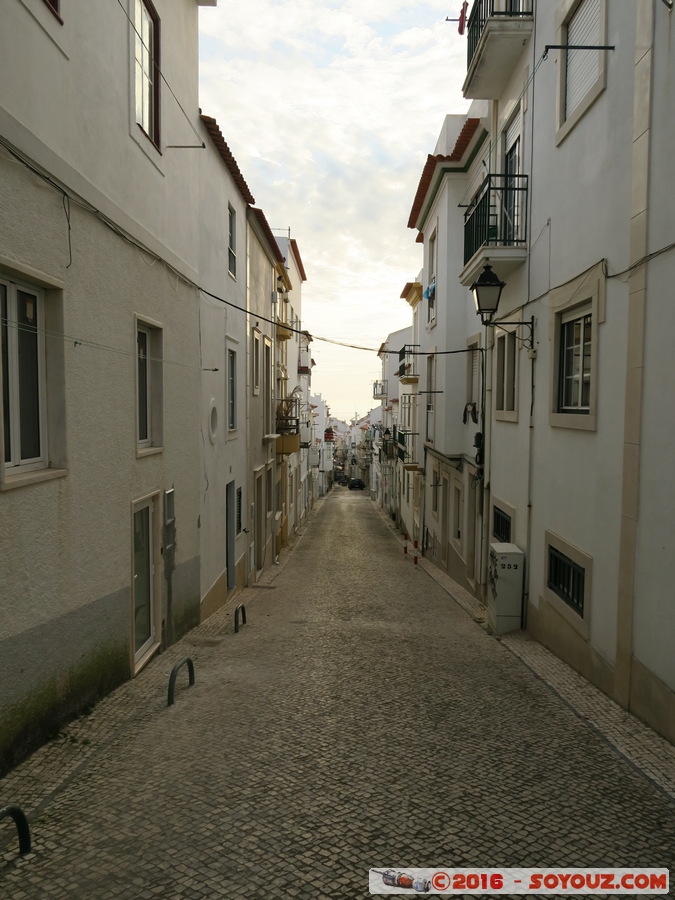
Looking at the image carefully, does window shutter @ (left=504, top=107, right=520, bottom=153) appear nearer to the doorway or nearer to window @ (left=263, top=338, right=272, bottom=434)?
the doorway

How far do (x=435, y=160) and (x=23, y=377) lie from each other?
12942mm

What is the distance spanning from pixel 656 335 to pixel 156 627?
630 cm

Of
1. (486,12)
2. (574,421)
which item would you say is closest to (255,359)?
(486,12)

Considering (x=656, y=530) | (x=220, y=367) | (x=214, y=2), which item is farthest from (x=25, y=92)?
(x=220, y=367)

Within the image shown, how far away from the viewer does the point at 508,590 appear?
9648 mm

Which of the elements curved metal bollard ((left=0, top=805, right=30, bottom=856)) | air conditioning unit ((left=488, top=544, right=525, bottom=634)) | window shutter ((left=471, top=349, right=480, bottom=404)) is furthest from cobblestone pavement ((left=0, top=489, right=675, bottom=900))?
window shutter ((left=471, top=349, right=480, bottom=404))

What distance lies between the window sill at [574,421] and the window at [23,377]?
207 inches

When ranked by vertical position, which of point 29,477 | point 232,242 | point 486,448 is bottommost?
point 486,448

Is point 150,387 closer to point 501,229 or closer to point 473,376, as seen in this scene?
point 501,229

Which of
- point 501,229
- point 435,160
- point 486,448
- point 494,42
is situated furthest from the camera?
point 435,160

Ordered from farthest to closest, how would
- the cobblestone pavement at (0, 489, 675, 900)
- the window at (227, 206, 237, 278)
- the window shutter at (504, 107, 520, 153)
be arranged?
the window at (227, 206, 237, 278) < the window shutter at (504, 107, 520, 153) < the cobblestone pavement at (0, 489, 675, 900)

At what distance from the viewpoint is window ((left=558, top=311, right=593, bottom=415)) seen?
294 inches

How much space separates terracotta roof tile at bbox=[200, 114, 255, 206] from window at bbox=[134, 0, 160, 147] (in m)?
2.28

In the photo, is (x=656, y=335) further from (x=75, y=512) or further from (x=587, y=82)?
(x=75, y=512)
